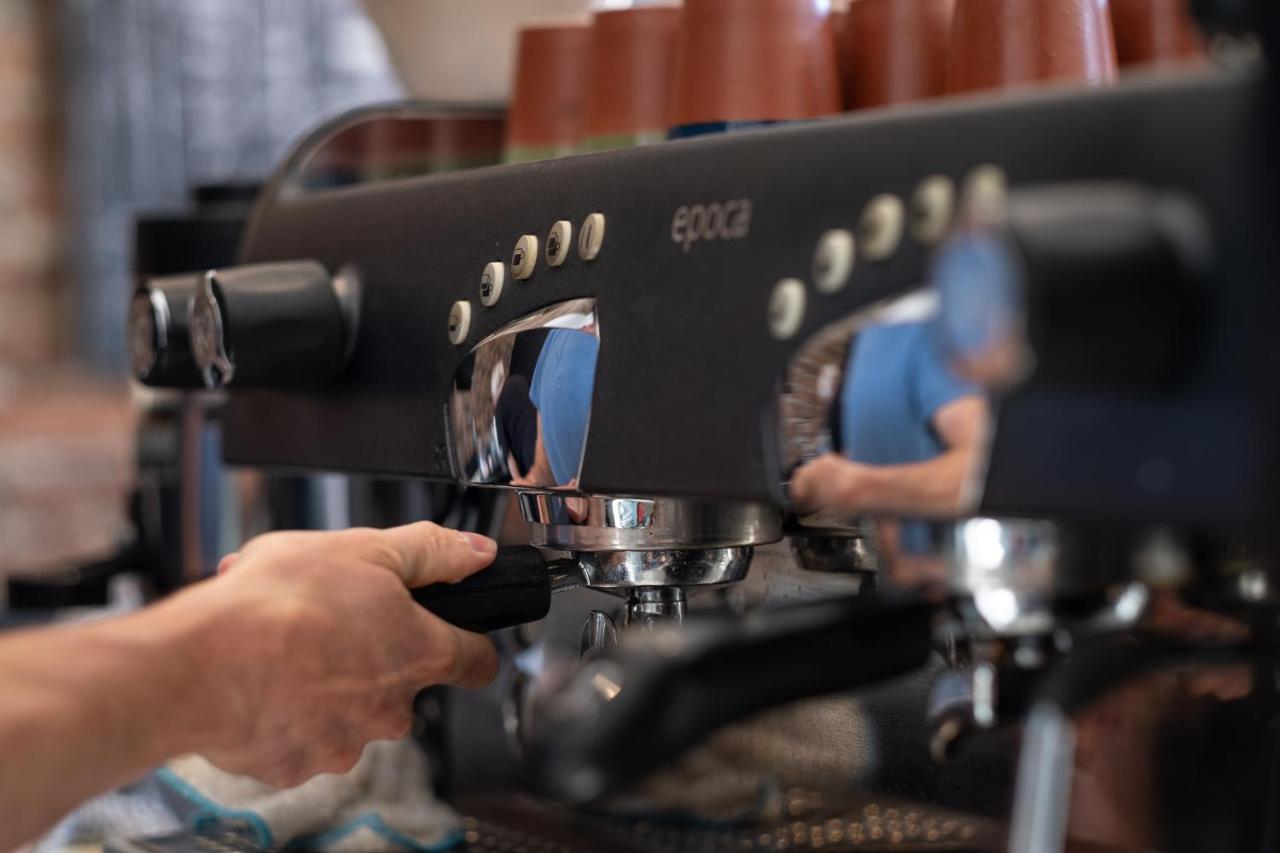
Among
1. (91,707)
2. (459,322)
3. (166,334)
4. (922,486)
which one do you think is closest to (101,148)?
(166,334)

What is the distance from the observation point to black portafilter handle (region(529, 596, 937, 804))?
11.5 inches

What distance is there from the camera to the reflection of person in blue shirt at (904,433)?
337mm

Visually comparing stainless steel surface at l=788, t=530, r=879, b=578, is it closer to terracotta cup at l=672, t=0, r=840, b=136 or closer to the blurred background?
terracotta cup at l=672, t=0, r=840, b=136

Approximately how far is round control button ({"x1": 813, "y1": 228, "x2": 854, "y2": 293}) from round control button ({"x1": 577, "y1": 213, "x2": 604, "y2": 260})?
0.09m

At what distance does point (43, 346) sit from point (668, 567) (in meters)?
2.15

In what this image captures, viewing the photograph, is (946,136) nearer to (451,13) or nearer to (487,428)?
(487,428)

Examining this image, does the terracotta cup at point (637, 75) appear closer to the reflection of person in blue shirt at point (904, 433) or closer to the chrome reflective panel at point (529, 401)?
the chrome reflective panel at point (529, 401)

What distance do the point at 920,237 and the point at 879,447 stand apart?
1.9 inches

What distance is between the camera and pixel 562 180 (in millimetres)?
480

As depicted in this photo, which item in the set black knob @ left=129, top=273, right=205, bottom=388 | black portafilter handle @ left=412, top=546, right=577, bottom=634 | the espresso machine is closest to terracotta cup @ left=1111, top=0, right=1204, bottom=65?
the espresso machine

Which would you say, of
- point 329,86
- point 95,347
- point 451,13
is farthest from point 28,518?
point 451,13

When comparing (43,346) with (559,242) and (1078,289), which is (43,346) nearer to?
(559,242)

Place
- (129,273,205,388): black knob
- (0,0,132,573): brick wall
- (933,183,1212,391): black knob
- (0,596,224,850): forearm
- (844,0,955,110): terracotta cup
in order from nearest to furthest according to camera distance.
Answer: (933,183,1212,391): black knob, (0,596,224,850): forearm, (844,0,955,110): terracotta cup, (129,273,205,388): black knob, (0,0,132,573): brick wall

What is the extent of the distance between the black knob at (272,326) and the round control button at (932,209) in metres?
0.29
